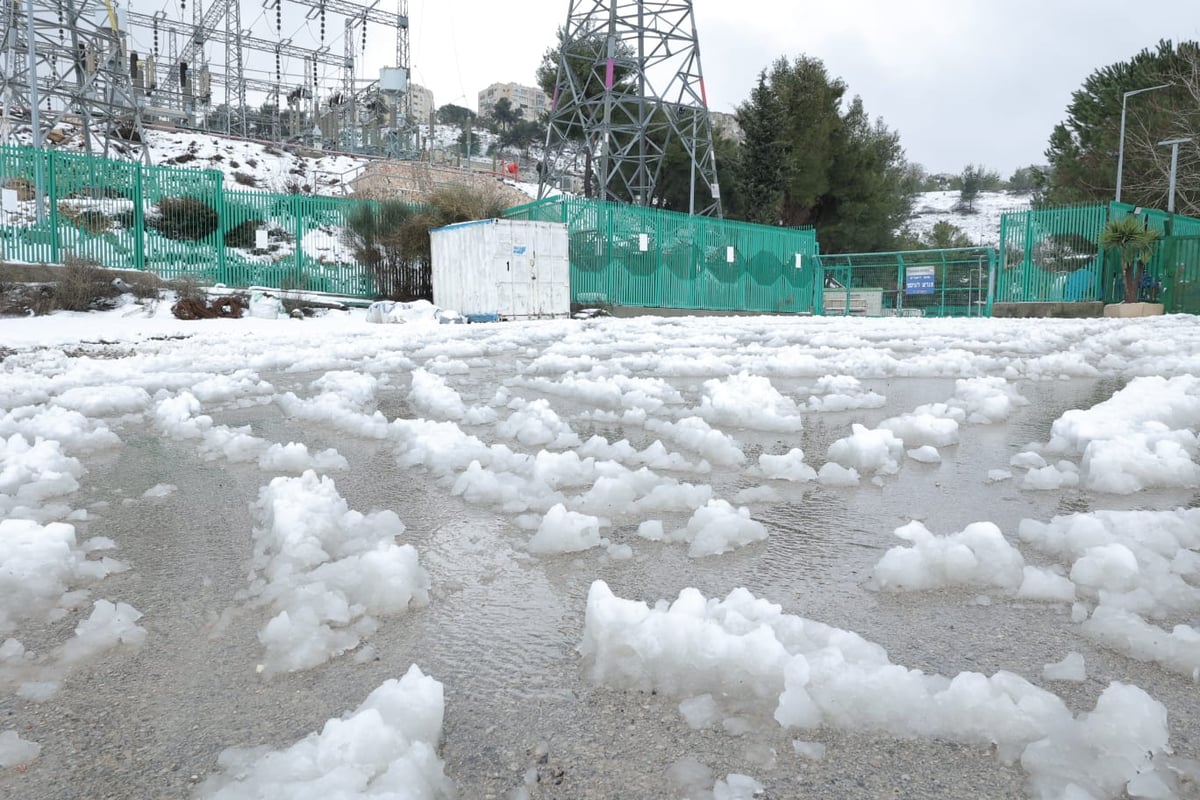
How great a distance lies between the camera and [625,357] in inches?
300

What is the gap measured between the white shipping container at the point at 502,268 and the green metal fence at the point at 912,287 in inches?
347

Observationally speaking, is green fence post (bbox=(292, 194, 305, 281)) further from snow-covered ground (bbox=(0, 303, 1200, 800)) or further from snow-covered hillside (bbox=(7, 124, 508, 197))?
snow-covered hillside (bbox=(7, 124, 508, 197))

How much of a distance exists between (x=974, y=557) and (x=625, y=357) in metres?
5.84

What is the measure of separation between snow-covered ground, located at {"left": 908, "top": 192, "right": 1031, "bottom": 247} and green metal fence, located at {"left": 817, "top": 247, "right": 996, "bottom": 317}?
5241 centimetres

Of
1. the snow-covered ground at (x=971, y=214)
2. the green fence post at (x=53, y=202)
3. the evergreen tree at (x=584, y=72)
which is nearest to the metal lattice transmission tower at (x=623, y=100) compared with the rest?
the evergreen tree at (x=584, y=72)

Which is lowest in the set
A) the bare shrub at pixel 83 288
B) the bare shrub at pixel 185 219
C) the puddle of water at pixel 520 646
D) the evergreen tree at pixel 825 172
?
the puddle of water at pixel 520 646

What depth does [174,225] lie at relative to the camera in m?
14.8

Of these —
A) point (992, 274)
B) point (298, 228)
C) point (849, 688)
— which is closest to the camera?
point (849, 688)

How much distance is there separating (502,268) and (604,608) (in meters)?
13.9

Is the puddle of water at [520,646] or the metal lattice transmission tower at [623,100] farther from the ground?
the metal lattice transmission tower at [623,100]

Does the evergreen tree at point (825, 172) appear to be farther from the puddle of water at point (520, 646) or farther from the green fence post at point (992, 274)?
the puddle of water at point (520, 646)

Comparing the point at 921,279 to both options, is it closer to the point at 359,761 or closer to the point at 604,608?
the point at 604,608

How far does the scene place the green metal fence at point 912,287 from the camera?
68.8 ft

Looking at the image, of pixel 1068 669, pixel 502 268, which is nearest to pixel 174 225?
pixel 502 268
